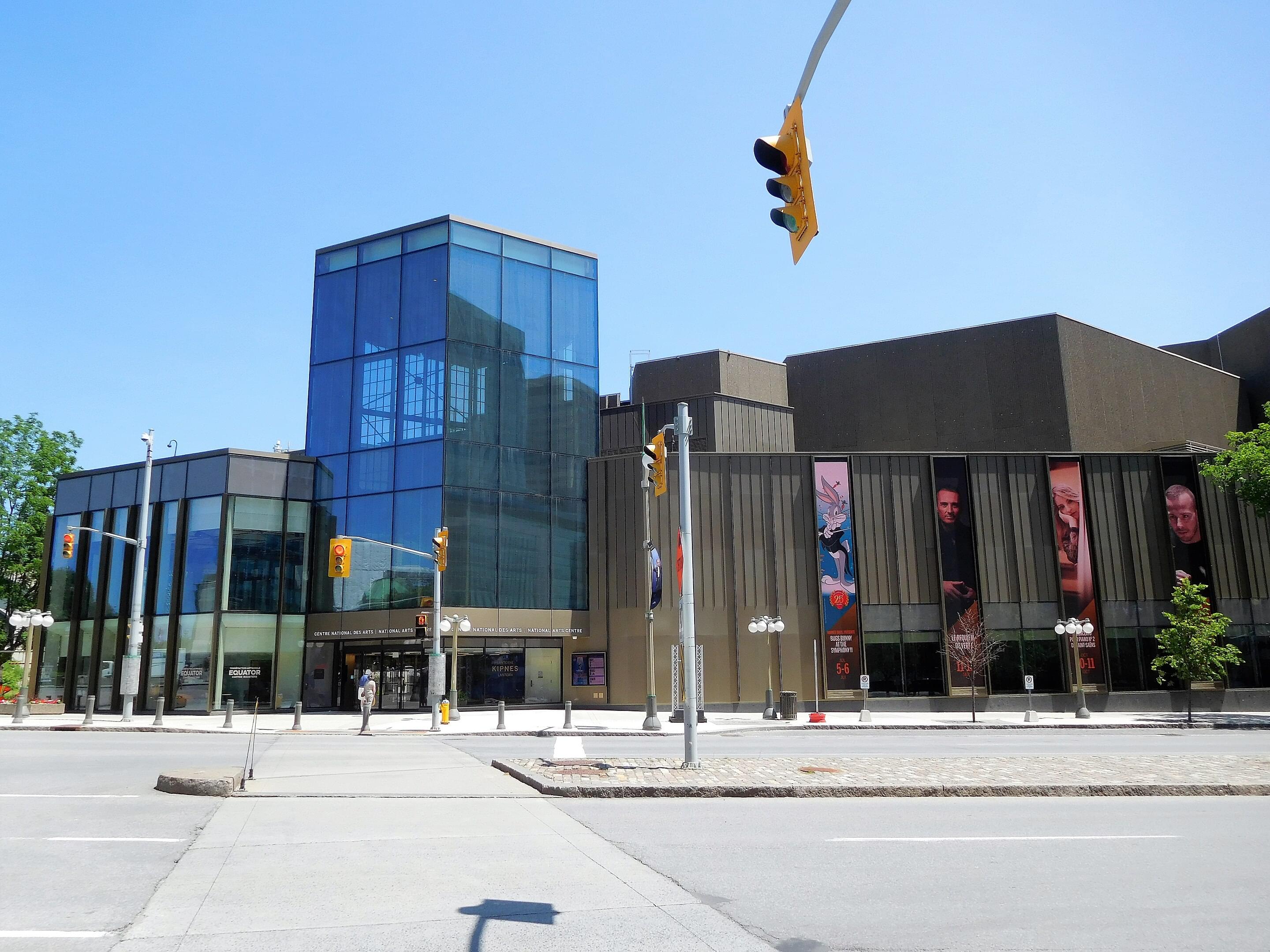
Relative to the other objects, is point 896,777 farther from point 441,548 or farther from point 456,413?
point 456,413

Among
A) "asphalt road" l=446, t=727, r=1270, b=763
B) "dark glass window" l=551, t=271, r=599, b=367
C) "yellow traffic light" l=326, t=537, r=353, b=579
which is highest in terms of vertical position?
"dark glass window" l=551, t=271, r=599, b=367

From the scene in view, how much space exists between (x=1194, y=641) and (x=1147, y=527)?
7.03 m

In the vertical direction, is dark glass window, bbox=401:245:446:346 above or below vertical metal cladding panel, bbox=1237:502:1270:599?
above

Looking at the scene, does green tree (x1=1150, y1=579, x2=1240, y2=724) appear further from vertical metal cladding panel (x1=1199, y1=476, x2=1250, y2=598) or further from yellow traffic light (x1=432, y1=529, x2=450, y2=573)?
yellow traffic light (x1=432, y1=529, x2=450, y2=573)

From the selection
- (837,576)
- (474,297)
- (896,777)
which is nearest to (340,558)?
(474,297)

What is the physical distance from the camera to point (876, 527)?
4328cm

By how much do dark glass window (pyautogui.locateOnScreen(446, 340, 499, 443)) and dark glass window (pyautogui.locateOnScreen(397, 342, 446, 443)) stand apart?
1.09 ft

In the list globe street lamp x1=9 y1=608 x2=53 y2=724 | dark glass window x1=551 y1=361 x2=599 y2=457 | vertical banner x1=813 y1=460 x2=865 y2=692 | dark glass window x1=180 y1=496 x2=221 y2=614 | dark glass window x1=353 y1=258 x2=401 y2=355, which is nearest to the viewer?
globe street lamp x1=9 y1=608 x2=53 y2=724

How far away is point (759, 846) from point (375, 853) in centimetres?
383

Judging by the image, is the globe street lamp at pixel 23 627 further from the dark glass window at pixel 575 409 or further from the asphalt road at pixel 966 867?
the asphalt road at pixel 966 867

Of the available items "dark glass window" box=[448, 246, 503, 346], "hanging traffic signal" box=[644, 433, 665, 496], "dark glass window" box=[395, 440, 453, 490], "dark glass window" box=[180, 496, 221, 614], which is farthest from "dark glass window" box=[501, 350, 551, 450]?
"hanging traffic signal" box=[644, 433, 665, 496]

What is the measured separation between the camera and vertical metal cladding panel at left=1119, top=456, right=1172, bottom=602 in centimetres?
4366

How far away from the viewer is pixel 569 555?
43.9 metres

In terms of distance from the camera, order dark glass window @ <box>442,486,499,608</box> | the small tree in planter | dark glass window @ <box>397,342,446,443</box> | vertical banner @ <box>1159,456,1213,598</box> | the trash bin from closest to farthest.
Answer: the trash bin
dark glass window @ <box>442,486,499,608</box>
the small tree in planter
dark glass window @ <box>397,342,446,443</box>
vertical banner @ <box>1159,456,1213,598</box>
